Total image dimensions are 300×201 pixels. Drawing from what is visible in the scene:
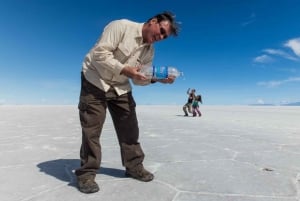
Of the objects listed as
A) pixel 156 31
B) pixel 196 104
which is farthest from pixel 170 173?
pixel 196 104

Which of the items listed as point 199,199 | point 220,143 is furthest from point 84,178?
point 220,143

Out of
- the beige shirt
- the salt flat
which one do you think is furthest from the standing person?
the salt flat

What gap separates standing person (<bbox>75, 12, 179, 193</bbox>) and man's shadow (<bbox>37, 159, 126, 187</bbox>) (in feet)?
0.80

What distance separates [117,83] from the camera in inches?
107

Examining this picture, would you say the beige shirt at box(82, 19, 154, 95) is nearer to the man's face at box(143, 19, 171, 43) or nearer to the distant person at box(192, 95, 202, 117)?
the man's face at box(143, 19, 171, 43)

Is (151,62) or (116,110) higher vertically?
(151,62)

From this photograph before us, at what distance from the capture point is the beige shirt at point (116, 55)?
2455 mm

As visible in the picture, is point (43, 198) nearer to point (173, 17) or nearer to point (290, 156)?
point (173, 17)

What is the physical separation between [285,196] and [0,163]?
290 cm

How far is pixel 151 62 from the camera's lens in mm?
A: 2822

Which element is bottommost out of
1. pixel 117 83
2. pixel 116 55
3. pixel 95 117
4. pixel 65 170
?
pixel 65 170

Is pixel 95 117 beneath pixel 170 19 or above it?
beneath

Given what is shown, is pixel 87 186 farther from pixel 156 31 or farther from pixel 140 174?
pixel 156 31

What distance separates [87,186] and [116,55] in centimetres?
107
